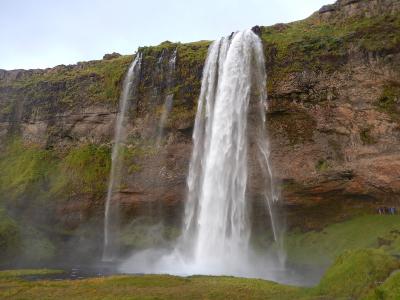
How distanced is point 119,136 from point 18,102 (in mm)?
18660

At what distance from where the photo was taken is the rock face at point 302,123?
1439 inches

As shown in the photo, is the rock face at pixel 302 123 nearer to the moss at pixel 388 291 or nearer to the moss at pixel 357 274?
the moss at pixel 357 274

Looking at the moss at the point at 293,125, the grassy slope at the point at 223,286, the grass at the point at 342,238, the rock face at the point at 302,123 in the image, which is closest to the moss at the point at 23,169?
the rock face at the point at 302,123

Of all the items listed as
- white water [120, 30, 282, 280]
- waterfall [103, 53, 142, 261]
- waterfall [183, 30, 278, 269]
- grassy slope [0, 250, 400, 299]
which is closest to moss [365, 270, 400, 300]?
grassy slope [0, 250, 400, 299]

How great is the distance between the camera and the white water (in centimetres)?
3747

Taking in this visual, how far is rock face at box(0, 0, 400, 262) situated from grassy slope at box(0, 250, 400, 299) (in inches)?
668

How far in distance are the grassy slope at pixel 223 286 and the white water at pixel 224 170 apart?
1069cm

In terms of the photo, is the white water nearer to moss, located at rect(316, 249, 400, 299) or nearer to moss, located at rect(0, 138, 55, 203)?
moss, located at rect(0, 138, 55, 203)

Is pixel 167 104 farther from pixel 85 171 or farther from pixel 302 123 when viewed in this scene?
pixel 302 123

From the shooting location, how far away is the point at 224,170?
38.9 m

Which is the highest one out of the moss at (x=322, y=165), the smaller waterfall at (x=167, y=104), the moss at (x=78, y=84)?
the moss at (x=78, y=84)

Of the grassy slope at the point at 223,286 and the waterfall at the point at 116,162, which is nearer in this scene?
the grassy slope at the point at 223,286

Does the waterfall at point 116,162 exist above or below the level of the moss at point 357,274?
above

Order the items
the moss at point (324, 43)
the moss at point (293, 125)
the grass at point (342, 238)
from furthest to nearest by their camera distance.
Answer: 1. the moss at point (293, 125)
2. the moss at point (324, 43)
3. the grass at point (342, 238)
